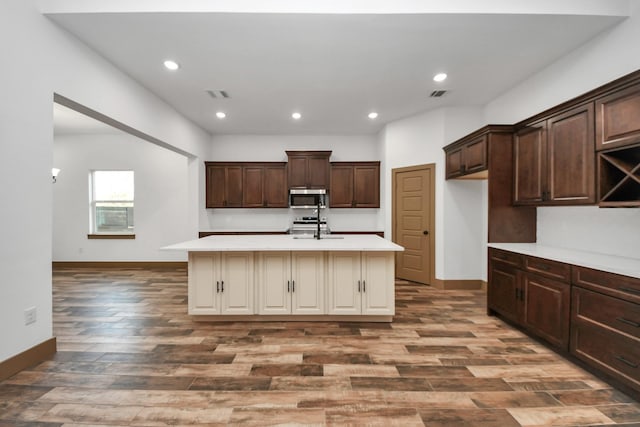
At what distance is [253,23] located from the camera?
2.57 metres

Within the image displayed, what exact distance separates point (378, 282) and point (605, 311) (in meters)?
1.85

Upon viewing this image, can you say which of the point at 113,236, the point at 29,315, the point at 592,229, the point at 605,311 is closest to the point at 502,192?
the point at 592,229

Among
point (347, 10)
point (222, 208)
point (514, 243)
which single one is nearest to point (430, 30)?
point (347, 10)

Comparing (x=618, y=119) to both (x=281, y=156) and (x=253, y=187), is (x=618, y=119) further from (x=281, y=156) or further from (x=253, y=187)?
(x=253, y=187)

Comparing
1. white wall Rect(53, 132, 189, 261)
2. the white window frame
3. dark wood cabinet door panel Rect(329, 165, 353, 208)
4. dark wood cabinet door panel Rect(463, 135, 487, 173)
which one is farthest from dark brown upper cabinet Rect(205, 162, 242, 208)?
dark wood cabinet door panel Rect(463, 135, 487, 173)

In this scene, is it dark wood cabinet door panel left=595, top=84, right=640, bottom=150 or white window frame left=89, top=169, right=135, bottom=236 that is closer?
dark wood cabinet door panel left=595, top=84, right=640, bottom=150

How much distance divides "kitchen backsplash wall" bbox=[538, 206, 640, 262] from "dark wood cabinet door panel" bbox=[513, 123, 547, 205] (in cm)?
38

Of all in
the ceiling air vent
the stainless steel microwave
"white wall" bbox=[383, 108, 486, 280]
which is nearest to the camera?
the ceiling air vent

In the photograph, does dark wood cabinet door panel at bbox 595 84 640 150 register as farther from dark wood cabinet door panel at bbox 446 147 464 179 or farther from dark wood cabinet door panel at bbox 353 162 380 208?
dark wood cabinet door panel at bbox 353 162 380 208

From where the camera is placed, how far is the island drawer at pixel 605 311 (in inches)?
76.3

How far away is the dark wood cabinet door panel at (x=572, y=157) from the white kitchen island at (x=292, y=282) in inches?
69.1

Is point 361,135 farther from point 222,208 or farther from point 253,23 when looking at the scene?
point 253,23

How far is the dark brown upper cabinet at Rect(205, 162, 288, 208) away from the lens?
19.9 feet

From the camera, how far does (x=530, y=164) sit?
3.16 meters
